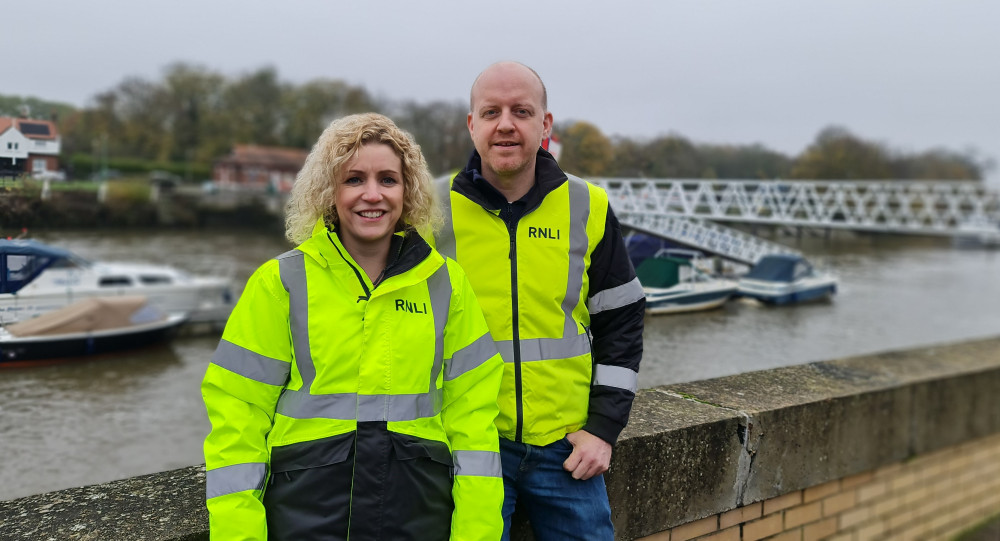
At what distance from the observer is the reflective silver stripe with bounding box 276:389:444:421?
6.08ft

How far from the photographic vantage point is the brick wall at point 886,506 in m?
3.32

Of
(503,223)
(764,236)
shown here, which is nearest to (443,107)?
(764,236)

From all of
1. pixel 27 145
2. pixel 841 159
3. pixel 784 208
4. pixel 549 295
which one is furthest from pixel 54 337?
pixel 841 159

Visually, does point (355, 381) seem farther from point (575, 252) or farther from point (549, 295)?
point (575, 252)

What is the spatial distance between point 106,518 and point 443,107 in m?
4.80

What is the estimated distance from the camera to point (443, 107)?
6.31 meters

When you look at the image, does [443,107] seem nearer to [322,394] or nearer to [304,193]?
[304,193]

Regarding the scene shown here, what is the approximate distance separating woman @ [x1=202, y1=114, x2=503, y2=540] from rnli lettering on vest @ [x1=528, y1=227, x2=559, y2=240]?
0.35 m

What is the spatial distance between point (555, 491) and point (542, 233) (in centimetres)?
88

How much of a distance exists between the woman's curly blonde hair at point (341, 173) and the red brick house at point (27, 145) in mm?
1065

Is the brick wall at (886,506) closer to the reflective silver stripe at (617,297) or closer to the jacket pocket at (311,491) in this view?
the reflective silver stripe at (617,297)

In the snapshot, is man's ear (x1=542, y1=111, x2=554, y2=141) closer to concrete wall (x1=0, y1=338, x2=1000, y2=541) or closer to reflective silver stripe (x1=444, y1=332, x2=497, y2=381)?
reflective silver stripe (x1=444, y1=332, x2=497, y2=381)

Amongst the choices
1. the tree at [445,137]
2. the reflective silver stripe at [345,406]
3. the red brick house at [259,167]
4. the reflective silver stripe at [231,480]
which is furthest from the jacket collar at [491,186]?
the red brick house at [259,167]

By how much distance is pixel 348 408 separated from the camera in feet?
6.12
